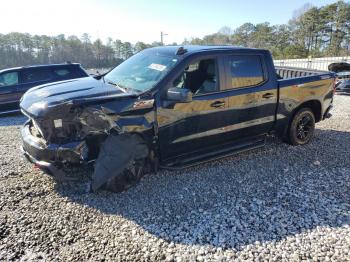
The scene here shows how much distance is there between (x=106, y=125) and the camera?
3820 mm

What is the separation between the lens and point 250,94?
4.86m

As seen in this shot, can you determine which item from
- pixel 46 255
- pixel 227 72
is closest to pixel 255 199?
pixel 227 72

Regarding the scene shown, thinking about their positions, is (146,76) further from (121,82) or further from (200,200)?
(200,200)

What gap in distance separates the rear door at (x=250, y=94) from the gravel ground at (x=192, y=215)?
2.04 ft

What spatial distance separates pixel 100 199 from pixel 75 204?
0.32 metres

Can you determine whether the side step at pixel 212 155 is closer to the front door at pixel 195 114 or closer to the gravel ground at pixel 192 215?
the front door at pixel 195 114

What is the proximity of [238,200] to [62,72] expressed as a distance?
8.10m

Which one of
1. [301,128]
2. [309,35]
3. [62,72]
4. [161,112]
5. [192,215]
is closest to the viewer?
[192,215]

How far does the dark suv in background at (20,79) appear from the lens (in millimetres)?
9469

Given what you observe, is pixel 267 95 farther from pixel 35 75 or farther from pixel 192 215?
pixel 35 75

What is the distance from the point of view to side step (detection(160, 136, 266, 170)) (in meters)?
4.35

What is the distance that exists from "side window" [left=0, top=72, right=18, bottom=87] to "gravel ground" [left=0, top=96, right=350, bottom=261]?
5.33 metres

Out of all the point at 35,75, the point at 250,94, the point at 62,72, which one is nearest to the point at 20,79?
the point at 35,75

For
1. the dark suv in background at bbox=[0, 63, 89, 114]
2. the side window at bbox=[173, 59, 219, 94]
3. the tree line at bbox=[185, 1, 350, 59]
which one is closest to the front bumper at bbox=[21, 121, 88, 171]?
the side window at bbox=[173, 59, 219, 94]
